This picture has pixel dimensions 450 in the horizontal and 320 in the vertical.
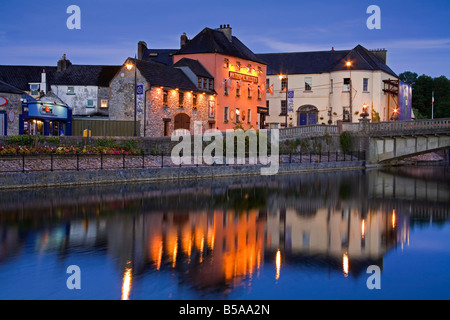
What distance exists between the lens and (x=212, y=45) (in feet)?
208

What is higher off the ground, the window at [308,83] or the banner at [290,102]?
the window at [308,83]

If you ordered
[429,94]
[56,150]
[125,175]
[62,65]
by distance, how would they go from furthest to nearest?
[429,94] → [62,65] → [56,150] → [125,175]

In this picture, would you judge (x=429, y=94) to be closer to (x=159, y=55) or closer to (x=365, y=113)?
(x=159, y=55)

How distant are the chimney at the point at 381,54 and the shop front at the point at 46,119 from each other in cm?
4789

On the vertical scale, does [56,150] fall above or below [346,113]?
below

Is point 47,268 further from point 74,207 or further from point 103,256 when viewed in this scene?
point 74,207

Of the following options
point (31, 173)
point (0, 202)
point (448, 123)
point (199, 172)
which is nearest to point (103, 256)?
point (0, 202)

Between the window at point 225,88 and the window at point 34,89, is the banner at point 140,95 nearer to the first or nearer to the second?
the window at point 225,88

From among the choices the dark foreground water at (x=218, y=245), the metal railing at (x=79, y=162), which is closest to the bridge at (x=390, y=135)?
the metal railing at (x=79, y=162)

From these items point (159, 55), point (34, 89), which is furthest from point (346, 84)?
point (34, 89)

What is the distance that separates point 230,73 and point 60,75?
70.5ft

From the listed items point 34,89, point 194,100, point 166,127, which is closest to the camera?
point 166,127

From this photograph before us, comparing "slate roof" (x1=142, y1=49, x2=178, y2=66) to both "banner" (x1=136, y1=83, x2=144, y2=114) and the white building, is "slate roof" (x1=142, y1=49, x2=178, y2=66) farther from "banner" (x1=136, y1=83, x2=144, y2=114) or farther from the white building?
"banner" (x1=136, y1=83, x2=144, y2=114)

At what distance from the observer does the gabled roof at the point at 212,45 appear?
209 feet
